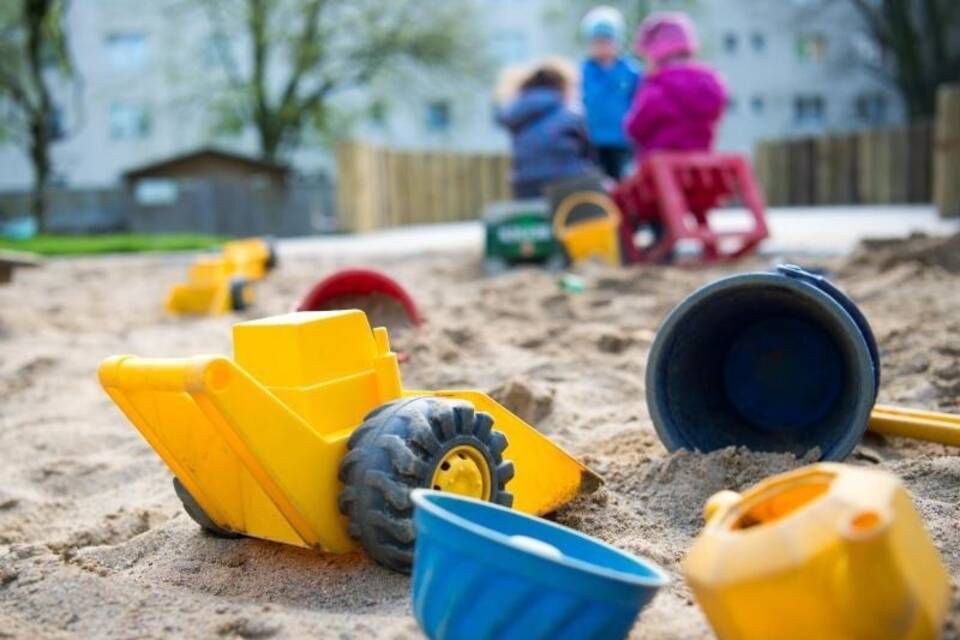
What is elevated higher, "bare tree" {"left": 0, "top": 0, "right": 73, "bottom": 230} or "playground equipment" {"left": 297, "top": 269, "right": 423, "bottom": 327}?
"bare tree" {"left": 0, "top": 0, "right": 73, "bottom": 230}

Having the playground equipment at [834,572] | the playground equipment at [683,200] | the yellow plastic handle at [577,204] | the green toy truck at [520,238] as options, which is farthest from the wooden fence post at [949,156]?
the playground equipment at [834,572]

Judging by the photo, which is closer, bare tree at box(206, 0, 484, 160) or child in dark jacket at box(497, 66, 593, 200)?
child in dark jacket at box(497, 66, 593, 200)

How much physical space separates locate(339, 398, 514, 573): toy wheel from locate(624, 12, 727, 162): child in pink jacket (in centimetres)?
574

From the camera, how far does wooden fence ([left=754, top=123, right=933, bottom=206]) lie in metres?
17.9

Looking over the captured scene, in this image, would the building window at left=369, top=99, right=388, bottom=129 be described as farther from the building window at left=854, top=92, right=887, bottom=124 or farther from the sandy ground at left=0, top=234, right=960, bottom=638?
the sandy ground at left=0, top=234, right=960, bottom=638

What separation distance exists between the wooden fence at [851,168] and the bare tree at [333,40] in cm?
686

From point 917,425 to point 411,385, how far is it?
4.73 ft

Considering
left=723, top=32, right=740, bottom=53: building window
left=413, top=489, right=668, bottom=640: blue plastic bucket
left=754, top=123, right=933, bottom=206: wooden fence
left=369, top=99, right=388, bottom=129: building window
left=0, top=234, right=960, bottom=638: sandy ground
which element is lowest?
left=0, top=234, right=960, bottom=638: sandy ground

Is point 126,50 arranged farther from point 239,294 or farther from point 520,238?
point 239,294

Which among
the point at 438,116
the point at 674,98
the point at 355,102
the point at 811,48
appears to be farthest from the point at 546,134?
the point at 811,48

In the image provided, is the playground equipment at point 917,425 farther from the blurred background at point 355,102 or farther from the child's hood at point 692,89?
the blurred background at point 355,102

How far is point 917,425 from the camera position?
7.78ft

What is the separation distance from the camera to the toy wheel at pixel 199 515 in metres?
2.01

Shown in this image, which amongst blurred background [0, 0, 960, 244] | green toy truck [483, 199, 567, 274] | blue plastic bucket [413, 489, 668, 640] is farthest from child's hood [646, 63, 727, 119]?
blurred background [0, 0, 960, 244]
